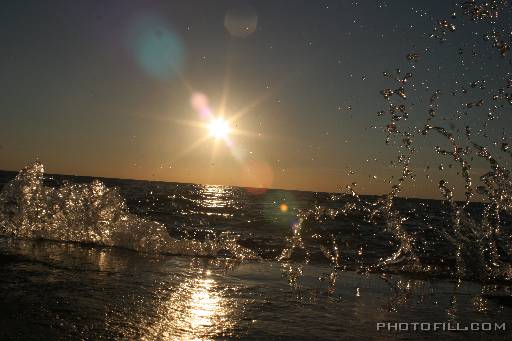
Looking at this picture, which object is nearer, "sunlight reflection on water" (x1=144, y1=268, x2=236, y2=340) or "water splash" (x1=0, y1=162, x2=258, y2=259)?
"sunlight reflection on water" (x1=144, y1=268, x2=236, y2=340)

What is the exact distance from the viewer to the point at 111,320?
4422 mm

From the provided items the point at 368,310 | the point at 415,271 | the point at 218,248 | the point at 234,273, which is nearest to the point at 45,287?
the point at 234,273

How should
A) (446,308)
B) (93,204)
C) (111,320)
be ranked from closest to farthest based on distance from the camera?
(111,320)
(446,308)
(93,204)

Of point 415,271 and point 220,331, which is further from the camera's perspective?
point 415,271

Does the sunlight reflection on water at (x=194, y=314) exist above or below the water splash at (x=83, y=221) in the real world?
below

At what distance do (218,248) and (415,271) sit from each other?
4.30 metres

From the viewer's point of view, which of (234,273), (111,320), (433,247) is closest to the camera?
(111,320)

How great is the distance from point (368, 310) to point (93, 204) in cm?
978

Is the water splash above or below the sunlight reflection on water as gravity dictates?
above

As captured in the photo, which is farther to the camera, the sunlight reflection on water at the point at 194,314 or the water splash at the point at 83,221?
the water splash at the point at 83,221

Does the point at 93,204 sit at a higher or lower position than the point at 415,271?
higher

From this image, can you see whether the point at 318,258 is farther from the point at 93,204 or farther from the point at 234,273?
the point at 93,204

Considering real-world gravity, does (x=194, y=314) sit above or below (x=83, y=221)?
below

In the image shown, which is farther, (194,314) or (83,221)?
(83,221)
